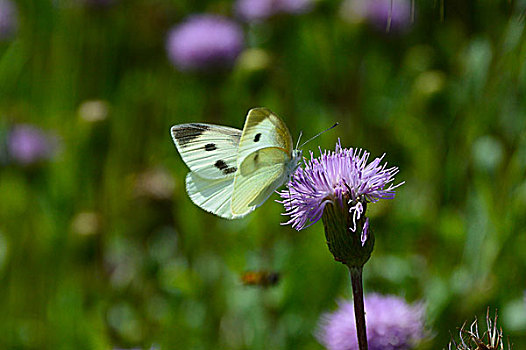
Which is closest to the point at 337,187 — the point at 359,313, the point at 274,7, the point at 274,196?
the point at 359,313

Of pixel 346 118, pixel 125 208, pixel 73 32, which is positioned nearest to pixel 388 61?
pixel 346 118

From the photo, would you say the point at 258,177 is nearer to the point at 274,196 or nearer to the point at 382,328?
the point at 382,328

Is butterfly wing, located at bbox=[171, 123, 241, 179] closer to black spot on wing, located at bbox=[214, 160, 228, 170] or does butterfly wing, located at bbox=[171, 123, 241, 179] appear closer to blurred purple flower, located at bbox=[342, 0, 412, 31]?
black spot on wing, located at bbox=[214, 160, 228, 170]

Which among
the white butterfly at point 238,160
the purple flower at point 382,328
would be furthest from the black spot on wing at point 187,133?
the purple flower at point 382,328

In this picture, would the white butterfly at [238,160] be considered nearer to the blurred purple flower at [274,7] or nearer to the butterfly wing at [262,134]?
the butterfly wing at [262,134]

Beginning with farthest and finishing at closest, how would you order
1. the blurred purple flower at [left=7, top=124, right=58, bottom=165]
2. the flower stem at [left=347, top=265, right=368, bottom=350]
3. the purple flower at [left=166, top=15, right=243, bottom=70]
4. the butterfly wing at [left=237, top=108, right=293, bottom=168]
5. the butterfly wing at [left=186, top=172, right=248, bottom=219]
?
the purple flower at [left=166, top=15, right=243, bottom=70], the blurred purple flower at [left=7, top=124, right=58, bottom=165], the butterfly wing at [left=186, top=172, right=248, bottom=219], the butterfly wing at [left=237, top=108, right=293, bottom=168], the flower stem at [left=347, top=265, right=368, bottom=350]

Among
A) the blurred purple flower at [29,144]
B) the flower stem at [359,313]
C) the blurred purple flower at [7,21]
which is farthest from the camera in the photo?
the blurred purple flower at [7,21]

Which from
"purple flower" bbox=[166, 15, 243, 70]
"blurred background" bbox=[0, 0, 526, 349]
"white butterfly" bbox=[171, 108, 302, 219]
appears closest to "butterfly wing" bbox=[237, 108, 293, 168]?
"white butterfly" bbox=[171, 108, 302, 219]
